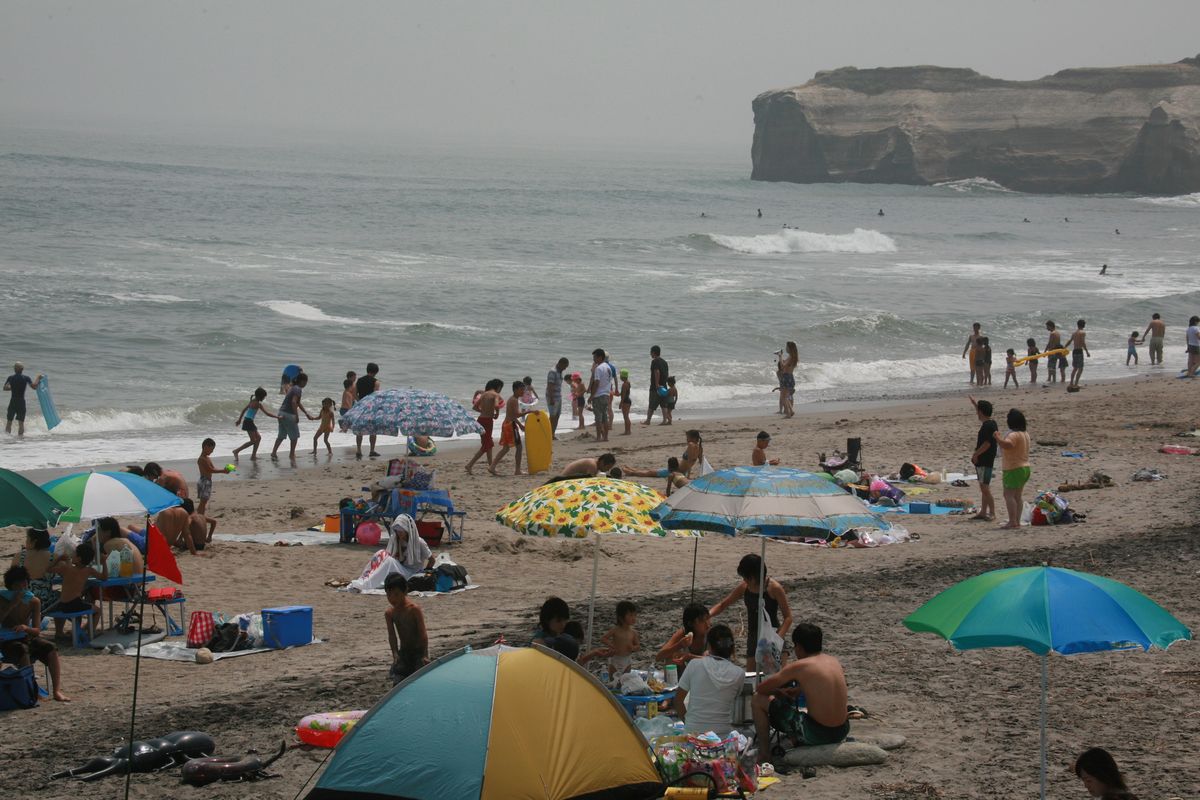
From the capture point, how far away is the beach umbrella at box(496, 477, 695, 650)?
869cm

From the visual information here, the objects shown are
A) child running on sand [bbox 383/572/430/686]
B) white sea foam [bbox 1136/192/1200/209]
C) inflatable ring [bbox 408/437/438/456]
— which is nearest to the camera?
child running on sand [bbox 383/572/430/686]

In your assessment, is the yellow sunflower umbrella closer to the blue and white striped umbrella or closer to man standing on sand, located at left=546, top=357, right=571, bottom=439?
the blue and white striped umbrella

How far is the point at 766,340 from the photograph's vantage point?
110 feet

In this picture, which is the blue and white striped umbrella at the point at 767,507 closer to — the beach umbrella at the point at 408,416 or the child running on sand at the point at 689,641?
the child running on sand at the point at 689,641

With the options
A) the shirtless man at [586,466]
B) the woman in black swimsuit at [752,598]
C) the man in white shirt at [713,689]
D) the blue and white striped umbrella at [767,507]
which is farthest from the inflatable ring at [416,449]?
the man in white shirt at [713,689]

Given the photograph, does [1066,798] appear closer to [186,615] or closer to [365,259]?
[186,615]

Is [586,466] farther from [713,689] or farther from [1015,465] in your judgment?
[713,689]

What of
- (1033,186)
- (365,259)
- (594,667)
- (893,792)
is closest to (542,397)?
(594,667)

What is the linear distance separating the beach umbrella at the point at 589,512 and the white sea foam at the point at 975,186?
127126 mm

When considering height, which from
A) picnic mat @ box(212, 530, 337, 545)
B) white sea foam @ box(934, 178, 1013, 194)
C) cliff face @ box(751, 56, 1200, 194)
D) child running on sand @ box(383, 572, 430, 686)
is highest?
cliff face @ box(751, 56, 1200, 194)

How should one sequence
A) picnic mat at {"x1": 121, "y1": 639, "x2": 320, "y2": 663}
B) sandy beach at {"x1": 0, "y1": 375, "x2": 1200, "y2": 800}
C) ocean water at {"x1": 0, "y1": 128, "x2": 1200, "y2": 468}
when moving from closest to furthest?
sandy beach at {"x1": 0, "y1": 375, "x2": 1200, "y2": 800}, picnic mat at {"x1": 121, "y1": 639, "x2": 320, "y2": 663}, ocean water at {"x1": 0, "y1": 128, "x2": 1200, "y2": 468}

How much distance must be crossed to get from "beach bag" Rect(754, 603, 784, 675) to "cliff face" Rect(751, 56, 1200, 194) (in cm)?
12753

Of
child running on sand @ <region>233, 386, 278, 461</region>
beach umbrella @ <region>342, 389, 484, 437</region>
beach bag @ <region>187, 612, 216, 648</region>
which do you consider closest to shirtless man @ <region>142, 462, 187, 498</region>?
beach umbrella @ <region>342, 389, 484, 437</region>

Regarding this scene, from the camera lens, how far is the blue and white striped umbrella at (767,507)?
7.62 metres
